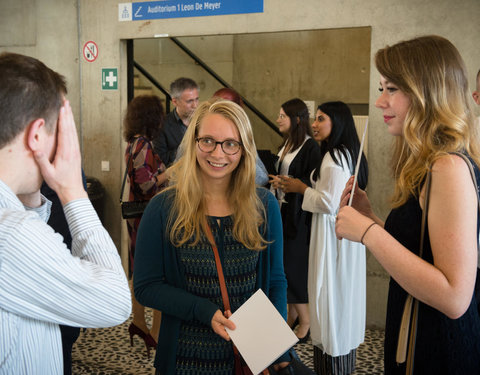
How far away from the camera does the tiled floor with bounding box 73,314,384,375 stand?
335cm

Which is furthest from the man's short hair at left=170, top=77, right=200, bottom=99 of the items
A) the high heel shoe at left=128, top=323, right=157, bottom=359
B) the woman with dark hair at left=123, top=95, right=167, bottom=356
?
the high heel shoe at left=128, top=323, right=157, bottom=359

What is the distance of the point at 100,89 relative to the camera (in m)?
4.87

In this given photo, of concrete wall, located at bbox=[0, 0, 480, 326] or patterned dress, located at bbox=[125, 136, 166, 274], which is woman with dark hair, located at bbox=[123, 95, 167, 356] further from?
concrete wall, located at bbox=[0, 0, 480, 326]

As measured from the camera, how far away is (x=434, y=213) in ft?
4.16

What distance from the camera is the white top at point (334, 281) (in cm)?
319

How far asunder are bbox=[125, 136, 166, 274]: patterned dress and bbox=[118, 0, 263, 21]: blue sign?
4.88 ft

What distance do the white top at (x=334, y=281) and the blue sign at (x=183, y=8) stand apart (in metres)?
1.75

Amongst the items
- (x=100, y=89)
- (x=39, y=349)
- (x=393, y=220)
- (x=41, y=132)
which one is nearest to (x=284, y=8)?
(x=100, y=89)

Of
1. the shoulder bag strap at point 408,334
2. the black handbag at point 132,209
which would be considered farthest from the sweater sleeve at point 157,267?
the black handbag at point 132,209

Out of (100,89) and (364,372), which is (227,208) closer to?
(364,372)

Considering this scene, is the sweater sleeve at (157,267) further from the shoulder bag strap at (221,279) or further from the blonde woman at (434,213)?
the blonde woman at (434,213)

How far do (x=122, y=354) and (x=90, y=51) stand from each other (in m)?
3.15

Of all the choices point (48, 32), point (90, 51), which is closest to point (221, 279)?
point (90, 51)

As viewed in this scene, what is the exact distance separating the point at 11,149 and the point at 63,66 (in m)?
4.49
